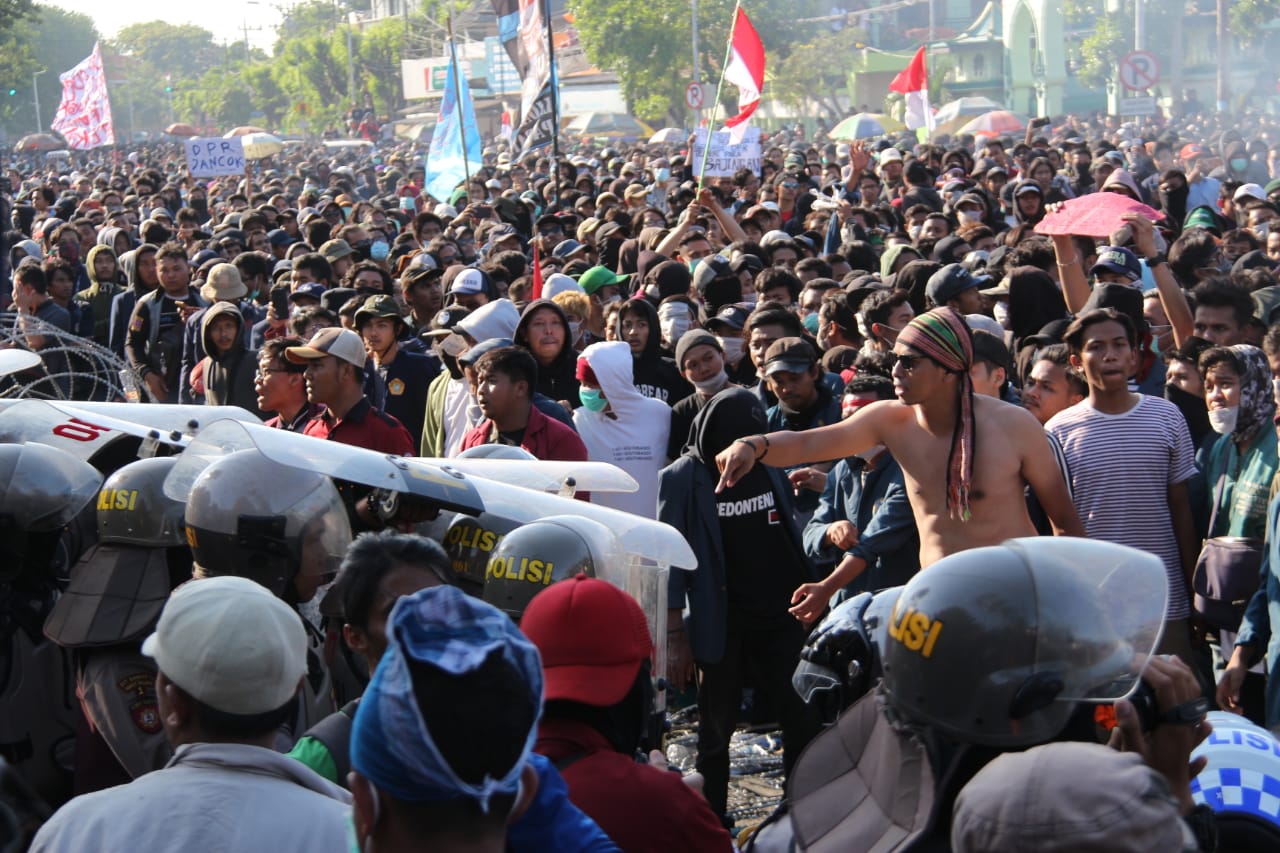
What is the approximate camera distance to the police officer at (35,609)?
3619 mm

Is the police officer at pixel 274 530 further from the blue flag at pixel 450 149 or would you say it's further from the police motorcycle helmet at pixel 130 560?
the blue flag at pixel 450 149

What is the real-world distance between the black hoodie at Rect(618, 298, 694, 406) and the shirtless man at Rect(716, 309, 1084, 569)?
124 inches

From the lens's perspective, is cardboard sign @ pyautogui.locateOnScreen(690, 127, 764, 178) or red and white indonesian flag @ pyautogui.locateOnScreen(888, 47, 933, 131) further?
red and white indonesian flag @ pyautogui.locateOnScreen(888, 47, 933, 131)

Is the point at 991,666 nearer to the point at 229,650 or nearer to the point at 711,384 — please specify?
the point at 229,650

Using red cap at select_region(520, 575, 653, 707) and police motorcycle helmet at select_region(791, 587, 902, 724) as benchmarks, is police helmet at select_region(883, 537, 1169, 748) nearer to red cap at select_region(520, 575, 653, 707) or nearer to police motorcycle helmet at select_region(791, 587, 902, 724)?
police motorcycle helmet at select_region(791, 587, 902, 724)

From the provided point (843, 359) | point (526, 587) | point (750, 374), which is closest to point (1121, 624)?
point (526, 587)

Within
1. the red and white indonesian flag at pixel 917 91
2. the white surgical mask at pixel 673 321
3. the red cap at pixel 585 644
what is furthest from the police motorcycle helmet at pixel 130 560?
the red and white indonesian flag at pixel 917 91

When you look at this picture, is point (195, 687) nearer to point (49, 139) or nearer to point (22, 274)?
point (22, 274)

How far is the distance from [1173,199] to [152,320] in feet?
32.0

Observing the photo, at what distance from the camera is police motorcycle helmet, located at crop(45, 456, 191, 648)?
3434 millimetres

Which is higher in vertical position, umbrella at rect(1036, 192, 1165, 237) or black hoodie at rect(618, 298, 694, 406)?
umbrella at rect(1036, 192, 1165, 237)

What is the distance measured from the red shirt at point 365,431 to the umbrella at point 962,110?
150 feet

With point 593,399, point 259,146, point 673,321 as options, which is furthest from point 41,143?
point 593,399

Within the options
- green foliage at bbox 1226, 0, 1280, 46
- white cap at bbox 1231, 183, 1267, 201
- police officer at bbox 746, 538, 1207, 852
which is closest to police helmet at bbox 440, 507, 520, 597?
police officer at bbox 746, 538, 1207, 852
